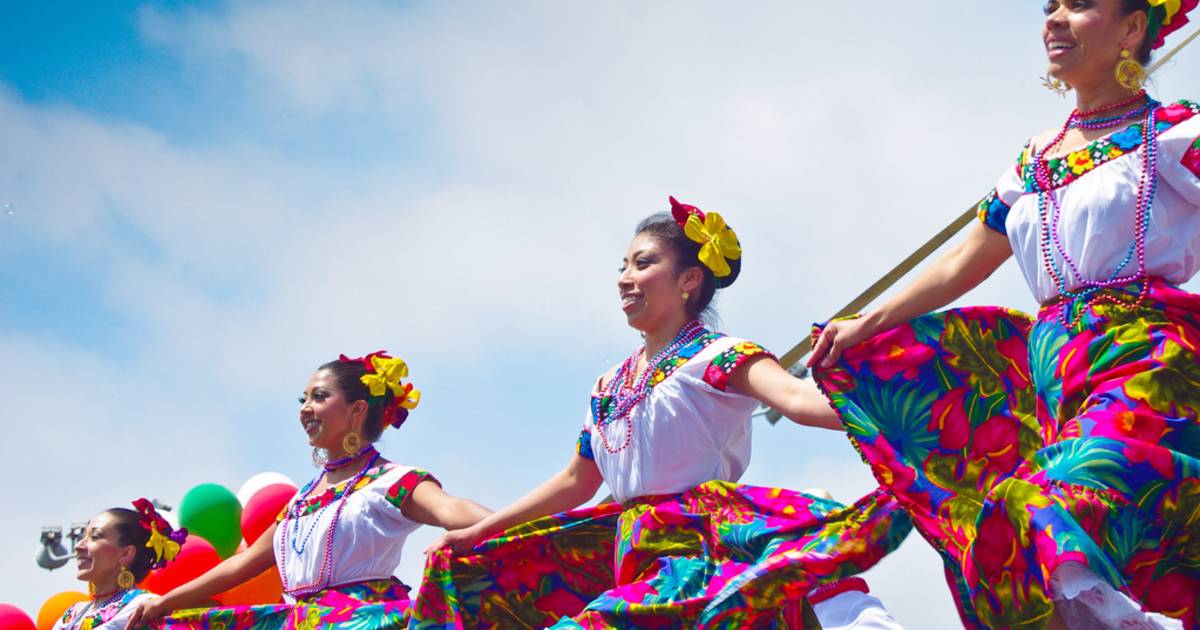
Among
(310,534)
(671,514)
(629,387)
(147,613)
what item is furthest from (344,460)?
(671,514)

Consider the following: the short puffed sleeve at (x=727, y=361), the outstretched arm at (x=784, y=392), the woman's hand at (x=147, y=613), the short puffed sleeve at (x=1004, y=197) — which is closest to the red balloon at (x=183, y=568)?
the woman's hand at (x=147, y=613)

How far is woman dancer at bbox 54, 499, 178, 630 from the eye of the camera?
5.88m

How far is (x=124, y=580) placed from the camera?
6.02 meters

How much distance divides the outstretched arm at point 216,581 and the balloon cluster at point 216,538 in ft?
4.02

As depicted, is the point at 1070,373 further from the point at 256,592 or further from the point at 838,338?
the point at 256,592

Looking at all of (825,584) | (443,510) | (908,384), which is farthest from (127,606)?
(908,384)

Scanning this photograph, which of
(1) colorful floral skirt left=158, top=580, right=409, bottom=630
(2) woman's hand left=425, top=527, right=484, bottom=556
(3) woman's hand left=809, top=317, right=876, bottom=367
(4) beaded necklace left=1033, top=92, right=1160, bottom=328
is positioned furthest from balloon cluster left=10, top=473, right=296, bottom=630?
(4) beaded necklace left=1033, top=92, right=1160, bottom=328

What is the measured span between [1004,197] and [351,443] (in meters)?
2.72

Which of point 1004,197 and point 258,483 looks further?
point 258,483

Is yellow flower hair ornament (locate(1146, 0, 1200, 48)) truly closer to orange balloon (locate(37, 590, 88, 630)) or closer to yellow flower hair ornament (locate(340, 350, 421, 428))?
yellow flower hair ornament (locate(340, 350, 421, 428))

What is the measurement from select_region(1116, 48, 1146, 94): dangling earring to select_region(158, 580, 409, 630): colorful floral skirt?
108 inches

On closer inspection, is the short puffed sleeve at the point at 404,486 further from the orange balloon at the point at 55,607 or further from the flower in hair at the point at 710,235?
the orange balloon at the point at 55,607

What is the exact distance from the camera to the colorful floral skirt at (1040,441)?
8.78 ft

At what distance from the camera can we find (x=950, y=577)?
3.00 m
